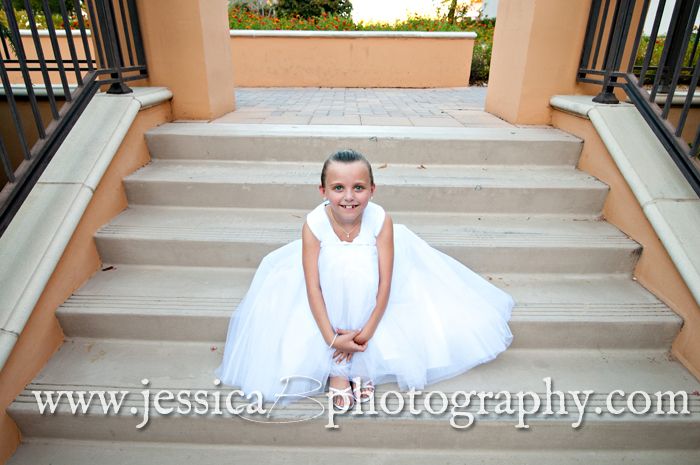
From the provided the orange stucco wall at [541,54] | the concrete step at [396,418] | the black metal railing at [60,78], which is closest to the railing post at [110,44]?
the black metal railing at [60,78]

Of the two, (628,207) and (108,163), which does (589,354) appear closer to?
(628,207)

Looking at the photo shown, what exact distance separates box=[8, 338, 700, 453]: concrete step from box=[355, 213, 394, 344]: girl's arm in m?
0.32

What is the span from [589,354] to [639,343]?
261 millimetres

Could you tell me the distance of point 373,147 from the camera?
3.01 metres

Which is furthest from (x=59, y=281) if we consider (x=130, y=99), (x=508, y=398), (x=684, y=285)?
(x=684, y=285)

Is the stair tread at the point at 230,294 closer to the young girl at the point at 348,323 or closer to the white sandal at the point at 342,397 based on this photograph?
the young girl at the point at 348,323

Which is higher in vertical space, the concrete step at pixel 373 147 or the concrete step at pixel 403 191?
the concrete step at pixel 373 147

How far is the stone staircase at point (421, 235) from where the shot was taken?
1773 millimetres

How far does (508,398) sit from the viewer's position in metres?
1.80

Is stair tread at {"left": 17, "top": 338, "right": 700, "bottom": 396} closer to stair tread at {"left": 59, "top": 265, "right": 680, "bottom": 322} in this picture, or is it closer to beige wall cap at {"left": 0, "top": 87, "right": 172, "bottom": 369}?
stair tread at {"left": 59, "top": 265, "right": 680, "bottom": 322}

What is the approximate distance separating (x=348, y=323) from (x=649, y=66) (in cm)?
287

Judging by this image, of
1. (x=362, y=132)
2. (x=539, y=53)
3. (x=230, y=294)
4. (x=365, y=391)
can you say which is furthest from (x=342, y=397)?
(x=539, y=53)

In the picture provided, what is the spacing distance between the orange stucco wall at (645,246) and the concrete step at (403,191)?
0.09 m

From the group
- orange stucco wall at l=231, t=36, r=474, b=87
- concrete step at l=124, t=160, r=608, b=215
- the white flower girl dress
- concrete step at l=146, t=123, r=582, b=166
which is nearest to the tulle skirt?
the white flower girl dress
